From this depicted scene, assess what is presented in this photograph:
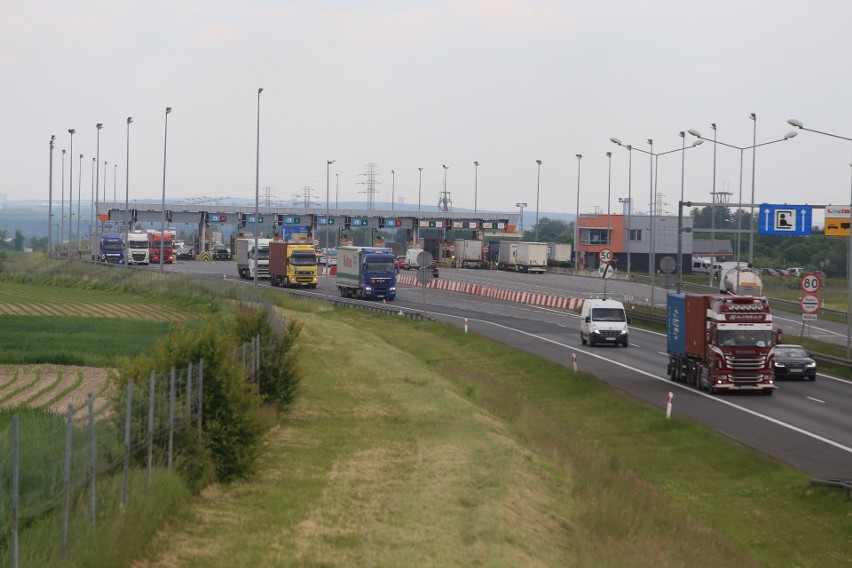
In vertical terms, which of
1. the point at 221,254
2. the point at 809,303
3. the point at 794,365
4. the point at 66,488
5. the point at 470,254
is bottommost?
the point at 794,365

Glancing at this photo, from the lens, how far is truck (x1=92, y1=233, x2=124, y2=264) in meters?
117

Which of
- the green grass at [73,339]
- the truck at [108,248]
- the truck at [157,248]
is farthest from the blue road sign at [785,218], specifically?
the truck at [157,248]

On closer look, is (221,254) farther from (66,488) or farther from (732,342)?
(66,488)

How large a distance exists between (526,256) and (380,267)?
47.1 metres

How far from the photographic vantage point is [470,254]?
135m

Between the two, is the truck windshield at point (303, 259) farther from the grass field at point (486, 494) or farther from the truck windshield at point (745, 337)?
the truck windshield at point (745, 337)

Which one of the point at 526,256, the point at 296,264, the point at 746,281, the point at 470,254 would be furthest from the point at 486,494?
the point at 470,254

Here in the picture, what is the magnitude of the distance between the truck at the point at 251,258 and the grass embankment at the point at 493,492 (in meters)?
58.3

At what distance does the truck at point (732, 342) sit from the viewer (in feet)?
123

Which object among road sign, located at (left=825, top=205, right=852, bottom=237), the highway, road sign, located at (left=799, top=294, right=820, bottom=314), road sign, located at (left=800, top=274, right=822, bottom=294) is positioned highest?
road sign, located at (left=825, top=205, right=852, bottom=237)

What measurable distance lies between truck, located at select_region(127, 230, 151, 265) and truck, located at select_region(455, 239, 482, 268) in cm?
3444

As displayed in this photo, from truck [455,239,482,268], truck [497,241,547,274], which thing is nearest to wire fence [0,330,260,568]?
truck [497,241,547,274]

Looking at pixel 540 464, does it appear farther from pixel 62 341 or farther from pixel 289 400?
pixel 62 341

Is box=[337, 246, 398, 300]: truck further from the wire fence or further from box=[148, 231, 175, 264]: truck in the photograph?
the wire fence
